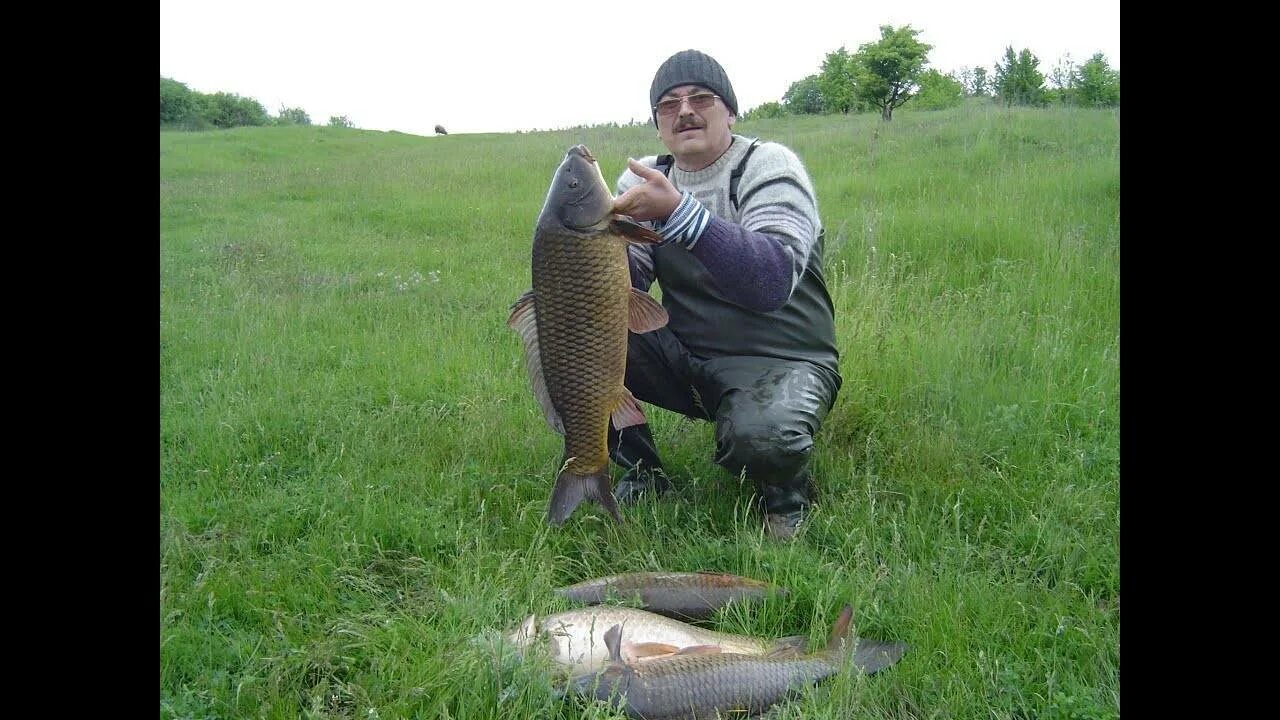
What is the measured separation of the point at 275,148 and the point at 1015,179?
58.5ft

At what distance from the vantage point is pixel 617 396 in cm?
336

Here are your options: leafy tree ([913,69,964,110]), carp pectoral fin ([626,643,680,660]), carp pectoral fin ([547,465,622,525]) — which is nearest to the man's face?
carp pectoral fin ([547,465,622,525])

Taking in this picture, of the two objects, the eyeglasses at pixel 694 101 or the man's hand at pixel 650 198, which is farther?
the eyeglasses at pixel 694 101

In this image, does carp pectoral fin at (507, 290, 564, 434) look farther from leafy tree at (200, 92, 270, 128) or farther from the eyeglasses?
leafy tree at (200, 92, 270, 128)

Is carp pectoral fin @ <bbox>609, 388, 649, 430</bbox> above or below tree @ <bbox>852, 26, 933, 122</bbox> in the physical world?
below

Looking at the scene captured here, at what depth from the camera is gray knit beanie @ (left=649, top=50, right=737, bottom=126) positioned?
376cm

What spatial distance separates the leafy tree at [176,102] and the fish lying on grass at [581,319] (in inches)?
1332

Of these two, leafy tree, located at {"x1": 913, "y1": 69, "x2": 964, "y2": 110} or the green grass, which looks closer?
the green grass

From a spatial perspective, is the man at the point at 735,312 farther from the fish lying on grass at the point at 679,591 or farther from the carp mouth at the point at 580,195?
the fish lying on grass at the point at 679,591

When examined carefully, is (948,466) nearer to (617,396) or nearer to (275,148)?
(617,396)

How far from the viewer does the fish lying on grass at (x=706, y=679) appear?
2641 mm

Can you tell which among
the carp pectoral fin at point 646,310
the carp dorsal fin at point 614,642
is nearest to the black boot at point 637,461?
the carp pectoral fin at point 646,310

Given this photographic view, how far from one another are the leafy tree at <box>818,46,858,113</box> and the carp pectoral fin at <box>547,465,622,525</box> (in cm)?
3216
